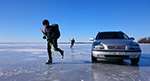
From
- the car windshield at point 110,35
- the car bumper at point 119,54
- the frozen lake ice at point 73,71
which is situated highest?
the car windshield at point 110,35

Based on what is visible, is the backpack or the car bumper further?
Answer: the backpack

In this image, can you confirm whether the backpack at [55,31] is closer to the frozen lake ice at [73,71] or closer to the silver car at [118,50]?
the frozen lake ice at [73,71]

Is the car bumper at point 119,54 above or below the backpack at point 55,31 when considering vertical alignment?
below

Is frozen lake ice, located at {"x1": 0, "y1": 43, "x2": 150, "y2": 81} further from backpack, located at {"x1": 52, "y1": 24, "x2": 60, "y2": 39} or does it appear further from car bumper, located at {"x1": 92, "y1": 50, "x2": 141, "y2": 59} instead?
backpack, located at {"x1": 52, "y1": 24, "x2": 60, "y2": 39}

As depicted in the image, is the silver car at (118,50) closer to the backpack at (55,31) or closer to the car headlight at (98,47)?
the car headlight at (98,47)

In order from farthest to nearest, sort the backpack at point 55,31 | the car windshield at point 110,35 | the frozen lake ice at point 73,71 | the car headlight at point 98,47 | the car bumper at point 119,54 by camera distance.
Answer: the car windshield at point 110,35 → the backpack at point 55,31 → the car headlight at point 98,47 → the car bumper at point 119,54 → the frozen lake ice at point 73,71

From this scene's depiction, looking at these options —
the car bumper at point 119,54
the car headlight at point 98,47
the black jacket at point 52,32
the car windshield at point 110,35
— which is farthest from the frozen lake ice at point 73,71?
the car windshield at point 110,35

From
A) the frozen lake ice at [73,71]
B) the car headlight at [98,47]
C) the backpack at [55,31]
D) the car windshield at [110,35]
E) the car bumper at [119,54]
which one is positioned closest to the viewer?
the frozen lake ice at [73,71]

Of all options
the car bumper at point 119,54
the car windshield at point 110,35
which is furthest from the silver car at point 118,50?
the car windshield at point 110,35

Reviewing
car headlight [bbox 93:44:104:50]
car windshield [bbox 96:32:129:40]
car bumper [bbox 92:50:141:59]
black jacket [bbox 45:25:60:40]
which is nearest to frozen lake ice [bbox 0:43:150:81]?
car bumper [bbox 92:50:141:59]

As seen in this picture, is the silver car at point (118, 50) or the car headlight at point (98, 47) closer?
the silver car at point (118, 50)

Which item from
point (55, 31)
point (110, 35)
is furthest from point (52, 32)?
point (110, 35)

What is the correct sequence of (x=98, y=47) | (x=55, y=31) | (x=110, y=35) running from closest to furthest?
(x=98, y=47) < (x=55, y=31) < (x=110, y=35)

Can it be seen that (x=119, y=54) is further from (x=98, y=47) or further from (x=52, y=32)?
(x=52, y=32)
